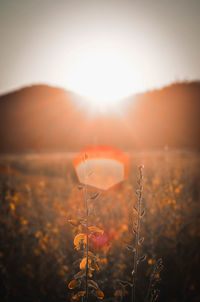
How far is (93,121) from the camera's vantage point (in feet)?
112

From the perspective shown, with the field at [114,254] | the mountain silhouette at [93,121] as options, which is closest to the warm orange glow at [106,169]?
the field at [114,254]

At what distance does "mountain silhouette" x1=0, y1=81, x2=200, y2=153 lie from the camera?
2456 centimetres

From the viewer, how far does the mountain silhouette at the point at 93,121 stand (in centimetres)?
2456

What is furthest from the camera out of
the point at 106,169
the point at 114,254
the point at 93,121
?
the point at 93,121

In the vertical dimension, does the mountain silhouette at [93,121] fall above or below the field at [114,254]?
above

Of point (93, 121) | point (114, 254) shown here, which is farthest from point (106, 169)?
point (93, 121)

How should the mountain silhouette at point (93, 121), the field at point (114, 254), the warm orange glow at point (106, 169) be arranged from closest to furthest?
1. the field at point (114, 254)
2. the warm orange glow at point (106, 169)
3. the mountain silhouette at point (93, 121)

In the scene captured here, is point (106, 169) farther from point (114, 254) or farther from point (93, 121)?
point (93, 121)

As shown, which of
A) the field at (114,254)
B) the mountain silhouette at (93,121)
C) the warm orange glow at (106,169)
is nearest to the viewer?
the field at (114,254)

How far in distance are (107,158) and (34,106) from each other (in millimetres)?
33981

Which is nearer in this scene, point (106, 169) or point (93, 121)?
point (106, 169)

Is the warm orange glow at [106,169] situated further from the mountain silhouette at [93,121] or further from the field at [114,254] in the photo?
the mountain silhouette at [93,121]

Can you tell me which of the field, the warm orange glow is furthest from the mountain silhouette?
the field

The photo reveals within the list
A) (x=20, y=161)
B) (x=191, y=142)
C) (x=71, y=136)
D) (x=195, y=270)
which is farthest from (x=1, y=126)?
(x=195, y=270)
